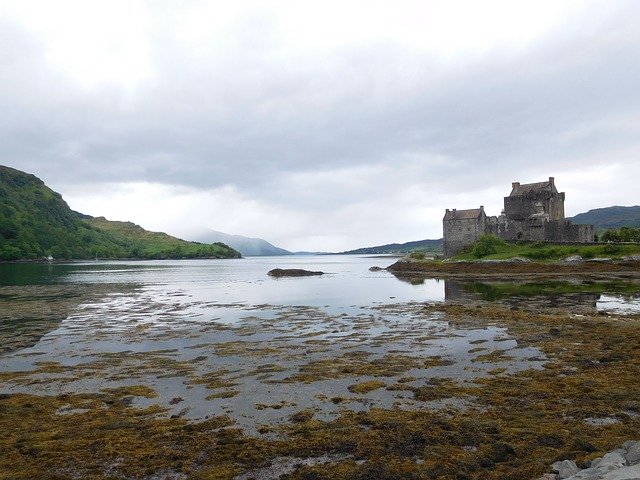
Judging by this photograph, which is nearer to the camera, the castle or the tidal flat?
the tidal flat

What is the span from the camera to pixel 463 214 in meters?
95.9

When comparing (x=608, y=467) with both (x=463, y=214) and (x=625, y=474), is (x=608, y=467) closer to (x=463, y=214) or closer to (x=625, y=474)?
(x=625, y=474)

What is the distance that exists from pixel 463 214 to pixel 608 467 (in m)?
92.7

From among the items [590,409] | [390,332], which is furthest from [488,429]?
[390,332]

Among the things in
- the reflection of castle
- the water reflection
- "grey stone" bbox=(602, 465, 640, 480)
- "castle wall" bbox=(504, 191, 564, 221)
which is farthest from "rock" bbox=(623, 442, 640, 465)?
"castle wall" bbox=(504, 191, 564, 221)

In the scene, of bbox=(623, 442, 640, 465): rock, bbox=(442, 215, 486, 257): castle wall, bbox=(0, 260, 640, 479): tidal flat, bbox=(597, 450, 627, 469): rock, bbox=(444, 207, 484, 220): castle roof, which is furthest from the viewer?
bbox=(444, 207, 484, 220): castle roof

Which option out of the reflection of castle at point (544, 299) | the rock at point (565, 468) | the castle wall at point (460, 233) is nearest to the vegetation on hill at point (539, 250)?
the castle wall at point (460, 233)

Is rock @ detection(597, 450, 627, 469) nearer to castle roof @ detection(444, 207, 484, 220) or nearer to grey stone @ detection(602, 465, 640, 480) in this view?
grey stone @ detection(602, 465, 640, 480)

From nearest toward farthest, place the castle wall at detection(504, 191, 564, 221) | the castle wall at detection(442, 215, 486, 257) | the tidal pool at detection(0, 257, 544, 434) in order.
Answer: the tidal pool at detection(0, 257, 544, 434)
the castle wall at detection(504, 191, 564, 221)
the castle wall at detection(442, 215, 486, 257)

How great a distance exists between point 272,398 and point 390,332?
1227 centimetres

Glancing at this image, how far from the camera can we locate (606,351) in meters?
17.5

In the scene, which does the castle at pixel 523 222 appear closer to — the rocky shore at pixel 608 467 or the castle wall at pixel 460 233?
the castle wall at pixel 460 233

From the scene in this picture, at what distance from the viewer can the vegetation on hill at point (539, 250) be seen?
218 feet

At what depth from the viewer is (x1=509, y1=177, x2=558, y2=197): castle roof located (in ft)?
283
